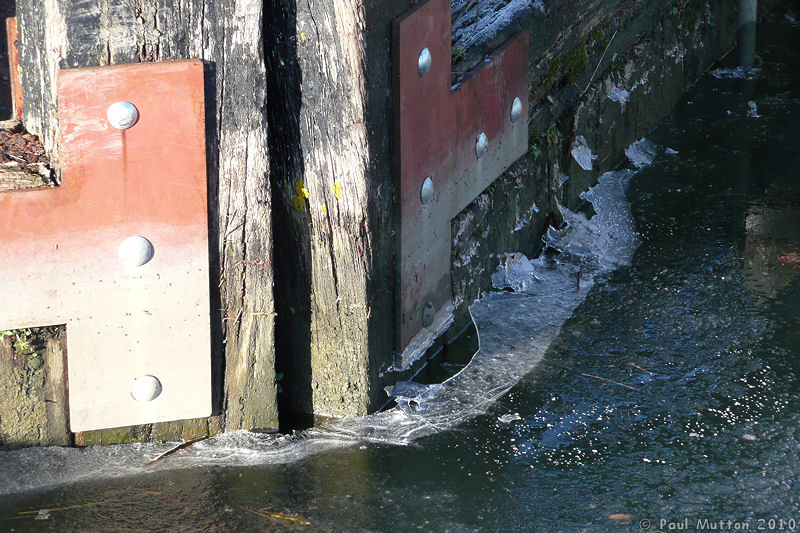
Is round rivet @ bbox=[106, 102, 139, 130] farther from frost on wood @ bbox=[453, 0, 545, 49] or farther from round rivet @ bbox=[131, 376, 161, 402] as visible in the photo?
frost on wood @ bbox=[453, 0, 545, 49]

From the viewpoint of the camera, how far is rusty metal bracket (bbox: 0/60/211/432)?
3.10 m

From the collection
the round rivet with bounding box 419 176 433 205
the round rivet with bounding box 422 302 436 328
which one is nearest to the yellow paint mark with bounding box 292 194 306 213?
the round rivet with bounding box 419 176 433 205

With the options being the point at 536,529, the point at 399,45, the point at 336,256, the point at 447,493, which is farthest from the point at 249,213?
the point at 536,529

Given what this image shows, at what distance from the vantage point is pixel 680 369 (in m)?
3.90

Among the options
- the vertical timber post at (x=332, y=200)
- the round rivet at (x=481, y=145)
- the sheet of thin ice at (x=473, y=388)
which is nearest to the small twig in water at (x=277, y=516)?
the sheet of thin ice at (x=473, y=388)

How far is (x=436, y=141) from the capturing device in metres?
3.80

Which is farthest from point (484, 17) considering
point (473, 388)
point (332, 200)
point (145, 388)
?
point (145, 388)

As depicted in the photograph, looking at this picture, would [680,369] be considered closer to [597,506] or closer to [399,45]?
[597,506]

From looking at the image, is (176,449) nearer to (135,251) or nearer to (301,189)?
(135,251)

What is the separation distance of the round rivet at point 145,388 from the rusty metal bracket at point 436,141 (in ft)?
2.75

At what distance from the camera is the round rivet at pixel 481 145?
4.13 m

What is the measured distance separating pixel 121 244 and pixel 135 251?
0.15 feet

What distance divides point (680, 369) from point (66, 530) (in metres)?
2.04

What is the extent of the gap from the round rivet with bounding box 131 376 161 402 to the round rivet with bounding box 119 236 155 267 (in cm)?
35
